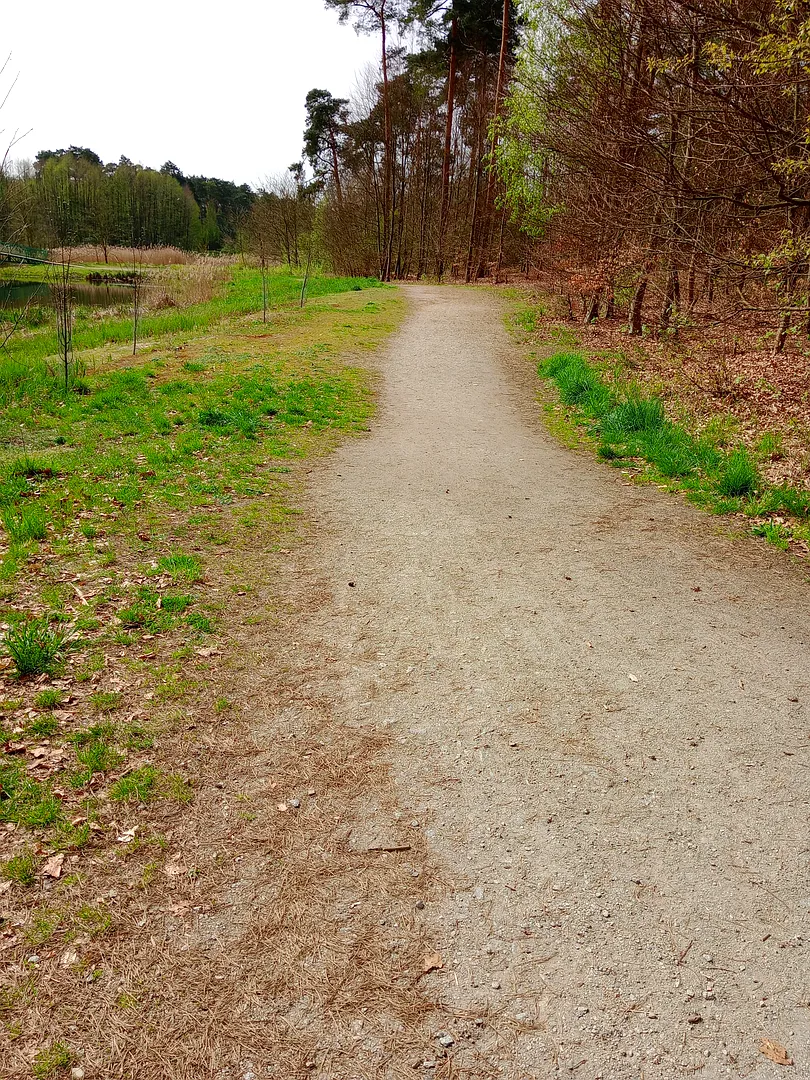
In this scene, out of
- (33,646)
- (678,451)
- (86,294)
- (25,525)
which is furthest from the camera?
(86,294)

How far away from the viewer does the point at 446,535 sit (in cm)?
609

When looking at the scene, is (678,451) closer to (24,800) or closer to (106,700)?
(106,700)

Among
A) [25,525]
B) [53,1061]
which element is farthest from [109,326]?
[53,1061]

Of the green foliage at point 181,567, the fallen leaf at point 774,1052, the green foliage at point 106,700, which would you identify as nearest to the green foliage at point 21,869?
the green foliage at point 106,700

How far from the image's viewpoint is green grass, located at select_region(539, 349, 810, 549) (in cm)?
639

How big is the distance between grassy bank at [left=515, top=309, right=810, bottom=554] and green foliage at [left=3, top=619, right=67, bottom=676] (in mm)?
5764

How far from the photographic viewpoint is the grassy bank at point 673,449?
633cm

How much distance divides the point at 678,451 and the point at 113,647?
643 cm

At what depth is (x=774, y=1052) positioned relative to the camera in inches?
82.4

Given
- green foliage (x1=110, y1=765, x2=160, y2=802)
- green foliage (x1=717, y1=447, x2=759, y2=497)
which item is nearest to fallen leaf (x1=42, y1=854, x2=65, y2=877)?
green foliage (x1=110, y1=765, x2=160, y2=802)

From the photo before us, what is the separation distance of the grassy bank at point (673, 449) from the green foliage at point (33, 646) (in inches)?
227

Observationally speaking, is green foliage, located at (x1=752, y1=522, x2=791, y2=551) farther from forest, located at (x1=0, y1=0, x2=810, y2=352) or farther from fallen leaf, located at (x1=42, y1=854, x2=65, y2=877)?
fallen leaf, located at (x1=42, y1=854, x2=65, y2=877)

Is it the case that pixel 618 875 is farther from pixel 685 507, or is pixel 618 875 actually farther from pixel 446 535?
pixel 685 507

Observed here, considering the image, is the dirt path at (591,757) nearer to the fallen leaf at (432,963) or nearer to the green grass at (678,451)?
the fallen leaf at (432,963)
